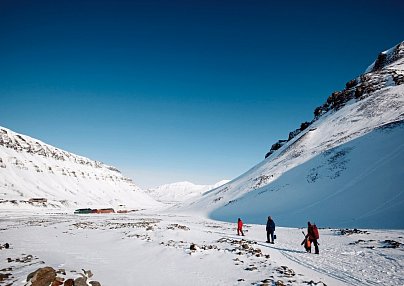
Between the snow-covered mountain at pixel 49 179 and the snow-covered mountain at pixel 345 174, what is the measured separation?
7980cm

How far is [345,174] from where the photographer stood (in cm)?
4359

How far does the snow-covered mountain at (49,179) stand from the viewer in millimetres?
103656

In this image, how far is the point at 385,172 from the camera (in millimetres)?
37094

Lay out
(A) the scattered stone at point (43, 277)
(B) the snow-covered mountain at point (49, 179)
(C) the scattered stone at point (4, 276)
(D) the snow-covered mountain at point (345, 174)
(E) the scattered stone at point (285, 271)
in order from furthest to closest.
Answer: (B) the snow-covered mountain at point (49, 179)
(D) the snow-covered mountain at point (345, 174)
(E) the scattered stone at point (285, 271)
(C) the scattered stone at point (4, 276)
(A) the scattered stone at point (43, 277)

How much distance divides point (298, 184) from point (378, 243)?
3506cm

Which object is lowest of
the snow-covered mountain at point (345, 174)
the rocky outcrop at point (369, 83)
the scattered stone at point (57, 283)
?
the scattered stone at point (57, 283)

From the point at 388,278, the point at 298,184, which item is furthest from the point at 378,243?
the point at 298,184

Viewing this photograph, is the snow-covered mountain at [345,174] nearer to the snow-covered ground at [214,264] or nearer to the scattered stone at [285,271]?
the snow-covered ground at [214,264]

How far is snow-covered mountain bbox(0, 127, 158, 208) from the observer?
10366cm

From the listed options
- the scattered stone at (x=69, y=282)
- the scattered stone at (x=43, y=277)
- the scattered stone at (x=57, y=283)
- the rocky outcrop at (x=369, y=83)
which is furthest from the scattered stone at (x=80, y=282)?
the rocky outcrop at (x=369, y=83)

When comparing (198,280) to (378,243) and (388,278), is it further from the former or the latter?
(378,243)

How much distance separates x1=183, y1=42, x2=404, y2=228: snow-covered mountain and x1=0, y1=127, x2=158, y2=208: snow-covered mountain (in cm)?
7980

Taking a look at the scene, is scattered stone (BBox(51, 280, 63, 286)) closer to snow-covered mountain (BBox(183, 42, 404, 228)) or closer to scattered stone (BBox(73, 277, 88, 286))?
scattered stone (BBox(73, 277, 88, 286))

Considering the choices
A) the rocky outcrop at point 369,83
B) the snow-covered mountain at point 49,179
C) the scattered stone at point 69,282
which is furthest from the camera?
the snow-covered mountain at point 49,179
